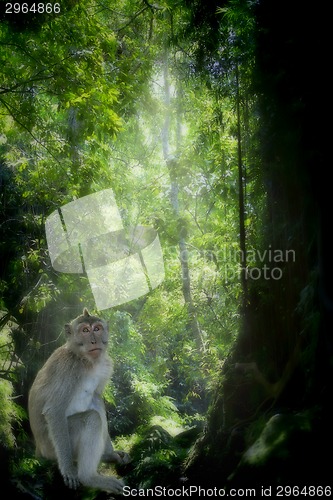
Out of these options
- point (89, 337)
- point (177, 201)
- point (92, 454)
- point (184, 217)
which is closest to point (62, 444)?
point (92, 454)

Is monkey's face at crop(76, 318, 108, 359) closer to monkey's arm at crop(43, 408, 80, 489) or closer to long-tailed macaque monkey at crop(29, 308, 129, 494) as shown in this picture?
long-tailed macaque monkey at crop(29, 308, 129, 494)

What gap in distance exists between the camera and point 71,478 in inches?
102

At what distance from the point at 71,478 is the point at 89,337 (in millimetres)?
931

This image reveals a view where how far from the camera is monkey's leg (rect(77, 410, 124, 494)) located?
2584mm

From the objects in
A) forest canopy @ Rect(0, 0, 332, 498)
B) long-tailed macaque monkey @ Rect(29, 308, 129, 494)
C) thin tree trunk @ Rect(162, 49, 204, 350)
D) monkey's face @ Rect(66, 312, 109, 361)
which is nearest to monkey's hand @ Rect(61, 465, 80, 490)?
long-tailed macaque monkey @ Rect(29, 308, 129, 494)

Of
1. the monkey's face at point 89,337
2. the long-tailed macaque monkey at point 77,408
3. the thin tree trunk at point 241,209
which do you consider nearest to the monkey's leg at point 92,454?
the long-tailed macaque monkey at point 77,408

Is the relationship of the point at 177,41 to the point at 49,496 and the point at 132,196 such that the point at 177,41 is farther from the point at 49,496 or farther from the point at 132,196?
the point at 49,496

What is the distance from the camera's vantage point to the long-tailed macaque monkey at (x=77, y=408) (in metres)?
2.66

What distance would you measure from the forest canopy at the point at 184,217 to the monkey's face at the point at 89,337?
2.80ft

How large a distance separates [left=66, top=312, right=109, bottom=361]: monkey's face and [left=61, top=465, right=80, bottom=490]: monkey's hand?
2.41 feet

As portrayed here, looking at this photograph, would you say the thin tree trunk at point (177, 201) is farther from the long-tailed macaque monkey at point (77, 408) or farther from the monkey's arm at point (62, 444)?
the monkey's arm at point (62, 444)

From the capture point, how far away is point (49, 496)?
2514 mm

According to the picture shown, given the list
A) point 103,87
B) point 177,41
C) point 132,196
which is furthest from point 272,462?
point 177,41

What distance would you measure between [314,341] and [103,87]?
2.72 metres
